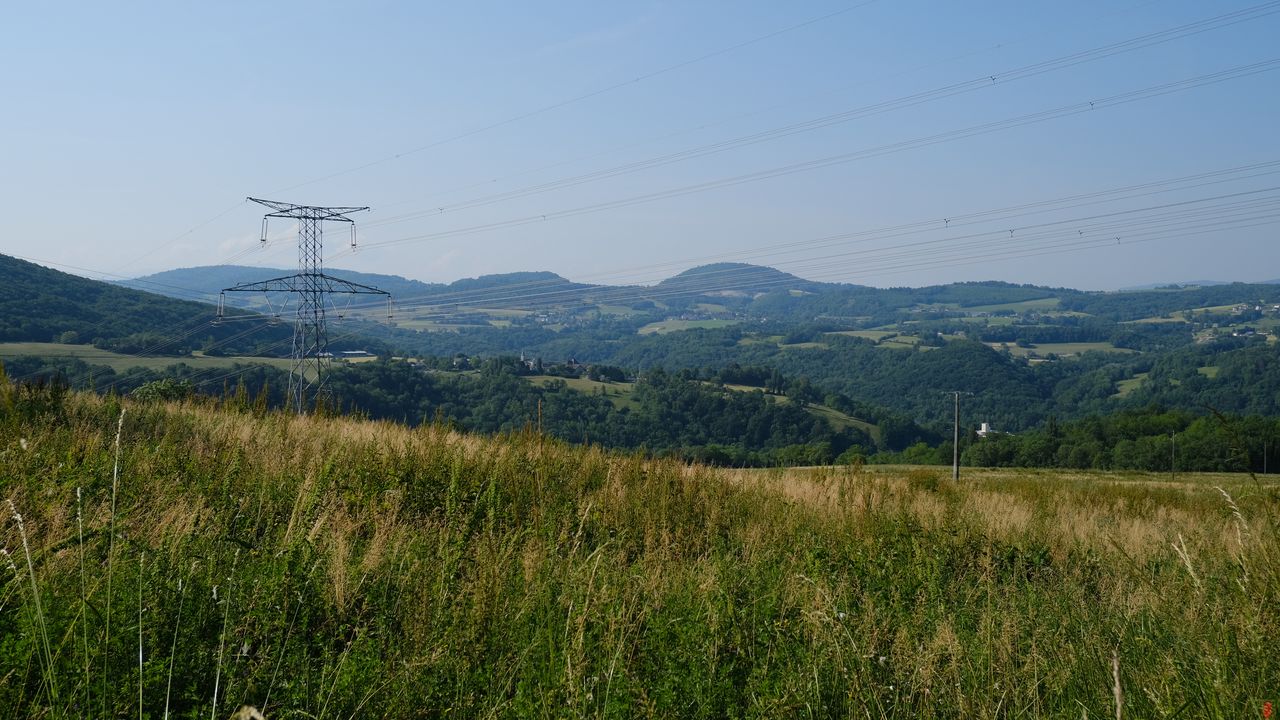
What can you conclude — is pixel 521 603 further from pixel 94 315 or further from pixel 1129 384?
pixel 1129 384

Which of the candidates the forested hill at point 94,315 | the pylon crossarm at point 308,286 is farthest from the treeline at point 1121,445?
the forested hill at point 94,315

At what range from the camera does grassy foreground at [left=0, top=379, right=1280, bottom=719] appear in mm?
3758

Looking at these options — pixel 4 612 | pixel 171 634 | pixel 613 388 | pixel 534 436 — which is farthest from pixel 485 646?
pixel 613 388

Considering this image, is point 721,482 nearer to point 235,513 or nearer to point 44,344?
point 235,513

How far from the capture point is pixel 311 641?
4.58 metres

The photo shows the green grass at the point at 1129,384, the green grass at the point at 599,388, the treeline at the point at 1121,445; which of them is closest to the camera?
the treeline at the point at 1121,445

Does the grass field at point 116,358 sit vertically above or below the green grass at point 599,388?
above

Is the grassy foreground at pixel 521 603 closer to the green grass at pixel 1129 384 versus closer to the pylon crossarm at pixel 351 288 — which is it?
the pylon crossarm at pixel 351 288

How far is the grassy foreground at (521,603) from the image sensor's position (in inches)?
148

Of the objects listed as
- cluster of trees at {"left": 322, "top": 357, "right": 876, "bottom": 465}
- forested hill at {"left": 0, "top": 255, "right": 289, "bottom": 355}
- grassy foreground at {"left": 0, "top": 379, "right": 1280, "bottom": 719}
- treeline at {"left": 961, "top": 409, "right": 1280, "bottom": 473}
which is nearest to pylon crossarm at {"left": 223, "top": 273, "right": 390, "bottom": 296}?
cluster of trees at {"left": 322, "top": 357, "right": 876, "bottom": 465}

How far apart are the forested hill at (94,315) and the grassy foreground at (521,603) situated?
273 feet

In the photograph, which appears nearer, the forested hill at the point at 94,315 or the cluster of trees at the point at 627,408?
the cluster of trees at the point at 627,408

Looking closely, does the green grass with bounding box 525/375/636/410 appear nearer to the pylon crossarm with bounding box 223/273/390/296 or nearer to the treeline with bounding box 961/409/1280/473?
the treeline with bounding box 961/409/1280/473

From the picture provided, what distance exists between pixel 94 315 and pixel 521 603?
343 feet
